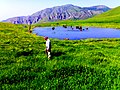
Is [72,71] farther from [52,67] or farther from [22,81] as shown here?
[22,81]

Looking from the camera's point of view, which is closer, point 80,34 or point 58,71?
point 58,71

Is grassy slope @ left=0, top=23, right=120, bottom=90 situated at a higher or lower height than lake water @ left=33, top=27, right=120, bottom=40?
higher

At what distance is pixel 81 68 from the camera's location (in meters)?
29.4

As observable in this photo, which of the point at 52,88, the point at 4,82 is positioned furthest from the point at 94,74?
the point at 4,82

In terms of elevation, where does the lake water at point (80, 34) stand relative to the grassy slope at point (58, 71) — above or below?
below

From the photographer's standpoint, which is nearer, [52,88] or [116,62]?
[52,88]

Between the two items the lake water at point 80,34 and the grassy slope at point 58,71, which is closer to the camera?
the grassy slope at point 58,71

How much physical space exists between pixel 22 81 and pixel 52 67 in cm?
496

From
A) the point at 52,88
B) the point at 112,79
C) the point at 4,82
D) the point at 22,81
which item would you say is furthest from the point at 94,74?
the point at 4,82

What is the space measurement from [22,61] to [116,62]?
1133cm

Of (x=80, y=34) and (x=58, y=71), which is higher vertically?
(x=58, y=71)

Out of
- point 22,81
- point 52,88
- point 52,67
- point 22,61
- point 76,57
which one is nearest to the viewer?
point 52,88

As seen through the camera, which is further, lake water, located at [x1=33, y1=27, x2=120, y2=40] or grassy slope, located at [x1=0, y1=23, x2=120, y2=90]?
Result: lake water, located at [x1=33, y1=27, x2=120, y2=40]

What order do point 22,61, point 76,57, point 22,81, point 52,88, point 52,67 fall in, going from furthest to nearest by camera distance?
1. point 76,57
2. point 22,61
3. point 52,67
4. point 22,81
5. point 52,88
